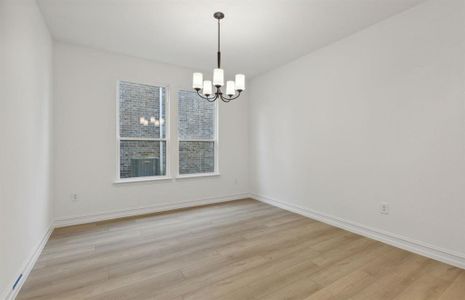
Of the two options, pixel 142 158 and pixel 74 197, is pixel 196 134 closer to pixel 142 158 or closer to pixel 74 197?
pixel 142 158

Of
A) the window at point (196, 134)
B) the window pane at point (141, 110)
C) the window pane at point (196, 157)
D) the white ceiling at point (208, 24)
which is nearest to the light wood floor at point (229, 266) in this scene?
the window pane at point (196, 157)

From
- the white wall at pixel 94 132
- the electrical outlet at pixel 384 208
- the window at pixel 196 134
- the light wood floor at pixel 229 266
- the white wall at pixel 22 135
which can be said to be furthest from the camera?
the window at pixel 196 134

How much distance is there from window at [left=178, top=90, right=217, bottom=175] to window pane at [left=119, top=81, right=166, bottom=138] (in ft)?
1.27

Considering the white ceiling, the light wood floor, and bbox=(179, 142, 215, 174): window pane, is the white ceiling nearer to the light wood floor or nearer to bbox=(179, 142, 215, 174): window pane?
bbox=(179, 142, 215, 174): window pane

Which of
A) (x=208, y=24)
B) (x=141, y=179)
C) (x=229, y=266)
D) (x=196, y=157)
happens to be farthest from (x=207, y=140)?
(x=229, y=266)

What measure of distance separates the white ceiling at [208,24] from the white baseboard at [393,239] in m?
2.71

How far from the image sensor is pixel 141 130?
3.90 metres

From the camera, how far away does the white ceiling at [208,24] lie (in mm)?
2418

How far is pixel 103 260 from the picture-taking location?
7.51 ft

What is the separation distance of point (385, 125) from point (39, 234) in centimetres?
437

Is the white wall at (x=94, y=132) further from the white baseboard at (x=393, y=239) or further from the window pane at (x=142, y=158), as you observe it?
the white baseboard at (x=393, y=239)

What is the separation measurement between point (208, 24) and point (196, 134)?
2.21 metres

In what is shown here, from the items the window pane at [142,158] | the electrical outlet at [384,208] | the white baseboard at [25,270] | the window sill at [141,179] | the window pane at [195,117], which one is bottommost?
the white baseboard at [25,270]

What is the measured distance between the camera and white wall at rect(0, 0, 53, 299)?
1616 mm
